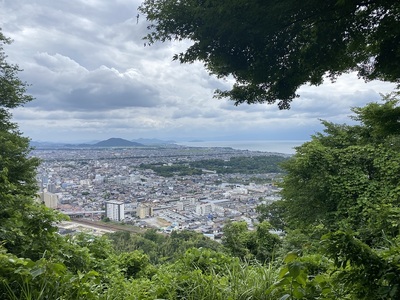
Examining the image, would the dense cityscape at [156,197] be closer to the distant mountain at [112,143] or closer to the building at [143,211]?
the building at [143,211]

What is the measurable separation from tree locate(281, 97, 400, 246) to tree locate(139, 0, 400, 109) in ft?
20.7

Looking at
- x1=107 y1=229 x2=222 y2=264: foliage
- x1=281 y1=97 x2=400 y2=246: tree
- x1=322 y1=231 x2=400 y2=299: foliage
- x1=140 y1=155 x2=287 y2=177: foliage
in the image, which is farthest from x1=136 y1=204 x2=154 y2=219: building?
x1=322 y1=231 x2=400 y2=299: foliage

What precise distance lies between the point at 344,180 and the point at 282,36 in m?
8.45

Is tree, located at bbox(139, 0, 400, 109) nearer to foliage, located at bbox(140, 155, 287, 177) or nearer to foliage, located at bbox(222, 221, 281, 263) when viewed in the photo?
foliage, located at bbox(222, 221, 281, 263)

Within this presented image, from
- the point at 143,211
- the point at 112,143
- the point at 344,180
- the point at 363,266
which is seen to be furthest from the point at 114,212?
the point at 112,143

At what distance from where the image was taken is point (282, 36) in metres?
2.83

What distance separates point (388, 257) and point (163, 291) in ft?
5.31

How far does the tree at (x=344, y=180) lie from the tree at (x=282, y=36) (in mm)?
6313

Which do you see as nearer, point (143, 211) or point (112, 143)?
point (143, 211)

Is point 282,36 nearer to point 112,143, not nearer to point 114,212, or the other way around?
point 114,212

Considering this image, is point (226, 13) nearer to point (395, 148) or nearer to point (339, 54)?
point (339, 54)

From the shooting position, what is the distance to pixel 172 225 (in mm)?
14922

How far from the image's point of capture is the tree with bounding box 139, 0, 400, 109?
2.60m

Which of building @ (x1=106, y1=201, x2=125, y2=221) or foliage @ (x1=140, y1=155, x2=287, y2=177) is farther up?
foliage @ (x1=140, y1=155, x2=287, y2=177)
